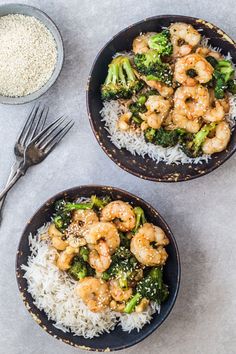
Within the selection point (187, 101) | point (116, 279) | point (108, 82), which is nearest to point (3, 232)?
point (116, 279)

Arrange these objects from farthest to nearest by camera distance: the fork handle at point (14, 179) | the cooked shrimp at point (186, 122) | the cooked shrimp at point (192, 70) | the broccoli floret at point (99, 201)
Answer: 1. the fork handle at point (14, 179)
2. the broccoli floret at point (99, 201)
3. the cooked shrimp at point (186, 122)
4. the cooked shrimp at point (192, 70)

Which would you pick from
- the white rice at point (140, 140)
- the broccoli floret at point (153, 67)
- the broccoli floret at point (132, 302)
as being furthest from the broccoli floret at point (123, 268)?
the broccoli floret at point (153, 67)

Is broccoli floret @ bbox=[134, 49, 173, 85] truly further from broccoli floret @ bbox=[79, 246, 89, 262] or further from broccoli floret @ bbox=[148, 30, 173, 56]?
broccoli floret @ bbox=[79, 246, 89, 262]

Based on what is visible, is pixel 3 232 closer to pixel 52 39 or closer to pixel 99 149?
pixel 99 149

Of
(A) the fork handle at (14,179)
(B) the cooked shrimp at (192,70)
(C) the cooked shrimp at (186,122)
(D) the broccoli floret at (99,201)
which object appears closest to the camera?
(B) the cooked shrimp at (192,70)

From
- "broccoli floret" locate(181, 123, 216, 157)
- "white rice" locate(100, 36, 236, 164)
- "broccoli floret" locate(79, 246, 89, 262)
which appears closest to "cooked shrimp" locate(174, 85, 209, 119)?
"broccoli floret" locate(181, 123, 216, 157)

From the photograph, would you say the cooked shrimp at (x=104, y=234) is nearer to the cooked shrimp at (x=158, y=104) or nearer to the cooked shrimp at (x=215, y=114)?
the cooked shrimp at (x=158, y=104)
